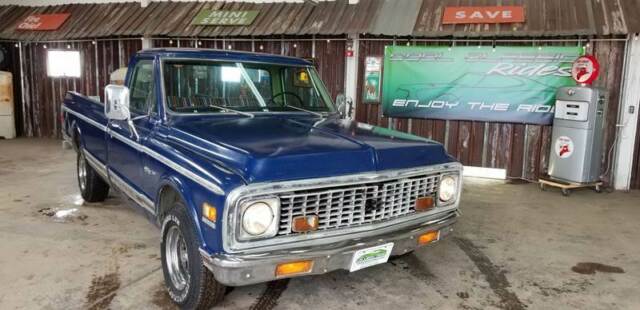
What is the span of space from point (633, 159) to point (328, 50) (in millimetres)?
5089

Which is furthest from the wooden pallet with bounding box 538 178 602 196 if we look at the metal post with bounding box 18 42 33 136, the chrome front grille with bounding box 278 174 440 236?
the metal post with bounding box 18 42 33 136

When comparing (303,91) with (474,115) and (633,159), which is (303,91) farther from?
(633,159)

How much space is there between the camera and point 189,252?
113 inches

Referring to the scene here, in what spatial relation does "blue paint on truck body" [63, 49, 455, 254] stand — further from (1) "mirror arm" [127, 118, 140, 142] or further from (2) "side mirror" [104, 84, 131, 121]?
(2) "side mirror" [104, 84, 131, 121]

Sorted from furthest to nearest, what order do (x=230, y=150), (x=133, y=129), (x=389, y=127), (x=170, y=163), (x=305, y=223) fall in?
(x=389, y=127) < (x=133, y=129) < (x=170, y=163) < (x=230, y=150) < (x=305, y=223)

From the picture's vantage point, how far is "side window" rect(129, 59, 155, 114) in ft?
12.4

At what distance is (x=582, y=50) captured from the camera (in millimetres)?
7262

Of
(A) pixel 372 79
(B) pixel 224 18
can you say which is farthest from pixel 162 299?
(B) pixel 224 18

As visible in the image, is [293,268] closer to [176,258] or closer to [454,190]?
[176,258]

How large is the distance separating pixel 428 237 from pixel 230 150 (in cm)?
139

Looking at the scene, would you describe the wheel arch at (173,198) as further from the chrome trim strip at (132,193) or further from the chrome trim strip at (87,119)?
the chrome trim strip at (87,119)

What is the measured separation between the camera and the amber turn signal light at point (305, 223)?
269 cm

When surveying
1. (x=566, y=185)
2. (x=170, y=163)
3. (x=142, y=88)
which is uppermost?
(x=142, y=88)

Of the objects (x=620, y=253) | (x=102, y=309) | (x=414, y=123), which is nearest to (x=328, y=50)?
(x=414, y=123)
